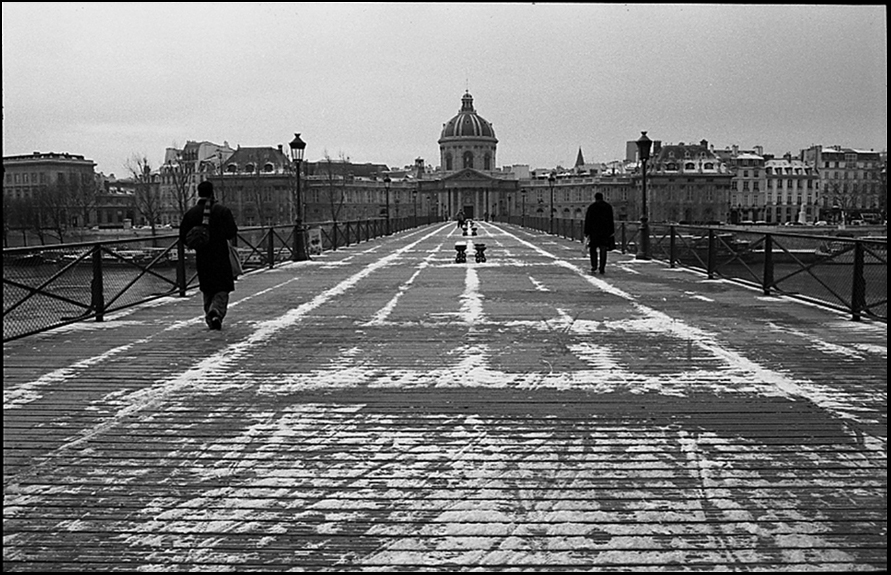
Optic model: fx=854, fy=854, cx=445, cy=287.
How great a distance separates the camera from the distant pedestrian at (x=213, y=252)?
11.1m

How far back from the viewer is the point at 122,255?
535 inches

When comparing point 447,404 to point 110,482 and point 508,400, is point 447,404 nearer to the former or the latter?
point 508,400

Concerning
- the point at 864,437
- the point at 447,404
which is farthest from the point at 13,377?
the point at 864,437

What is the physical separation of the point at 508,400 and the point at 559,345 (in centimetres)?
277

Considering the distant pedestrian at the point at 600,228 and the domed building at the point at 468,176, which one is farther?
the domed building at the point at 468,176

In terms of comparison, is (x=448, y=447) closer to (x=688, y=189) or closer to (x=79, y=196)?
(x=79, y=196)

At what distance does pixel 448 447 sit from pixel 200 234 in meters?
6.40

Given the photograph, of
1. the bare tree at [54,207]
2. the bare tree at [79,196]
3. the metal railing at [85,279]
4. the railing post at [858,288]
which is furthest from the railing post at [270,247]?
the bare tree at [79,196]

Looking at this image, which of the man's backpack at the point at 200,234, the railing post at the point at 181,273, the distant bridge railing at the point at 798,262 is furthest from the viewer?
the railing post at the point at 181,273

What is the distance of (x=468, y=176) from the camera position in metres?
144

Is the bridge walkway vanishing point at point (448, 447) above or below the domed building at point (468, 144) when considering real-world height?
below

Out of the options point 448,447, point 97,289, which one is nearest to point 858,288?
point 448,447

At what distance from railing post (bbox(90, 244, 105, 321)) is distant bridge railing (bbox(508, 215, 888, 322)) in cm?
973

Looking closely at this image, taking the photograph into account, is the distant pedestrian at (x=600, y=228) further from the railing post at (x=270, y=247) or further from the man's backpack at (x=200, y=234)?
the man's backpack at (x=200, y=234)
